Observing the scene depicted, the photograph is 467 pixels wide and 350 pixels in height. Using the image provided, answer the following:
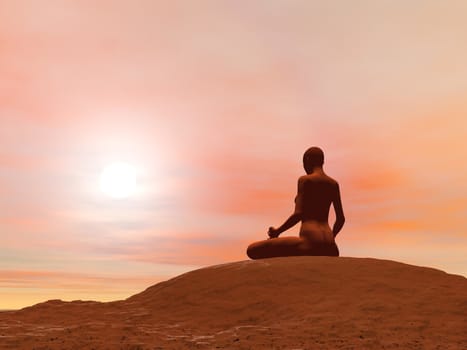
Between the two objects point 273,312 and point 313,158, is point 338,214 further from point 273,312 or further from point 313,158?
point 273,312

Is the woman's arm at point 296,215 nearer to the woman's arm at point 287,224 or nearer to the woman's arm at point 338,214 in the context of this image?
the woman's arm at point 287,224

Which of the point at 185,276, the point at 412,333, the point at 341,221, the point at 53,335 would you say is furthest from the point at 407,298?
the point at 53,335

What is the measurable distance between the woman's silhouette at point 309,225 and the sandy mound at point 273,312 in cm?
96

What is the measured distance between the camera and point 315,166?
683 inches

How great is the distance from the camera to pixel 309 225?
16.4 m

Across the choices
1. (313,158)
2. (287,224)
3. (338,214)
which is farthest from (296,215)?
(313,158)

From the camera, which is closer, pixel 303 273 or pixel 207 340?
pixel 207 340

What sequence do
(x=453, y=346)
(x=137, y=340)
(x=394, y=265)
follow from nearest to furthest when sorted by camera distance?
(x=453, y=346) < (x=137, y=340) < (x=394, y=265)

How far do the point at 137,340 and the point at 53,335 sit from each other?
1.83 meters

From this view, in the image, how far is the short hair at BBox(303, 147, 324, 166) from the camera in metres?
17.4

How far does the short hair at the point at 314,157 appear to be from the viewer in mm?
17375

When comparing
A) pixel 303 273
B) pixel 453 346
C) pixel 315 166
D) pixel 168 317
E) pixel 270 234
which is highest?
pixel 315 166

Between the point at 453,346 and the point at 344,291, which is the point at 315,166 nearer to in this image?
the point at 344,291

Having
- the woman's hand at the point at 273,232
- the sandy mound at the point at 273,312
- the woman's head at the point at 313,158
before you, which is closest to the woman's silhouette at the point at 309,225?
the woman's hand at the point at 273,232
